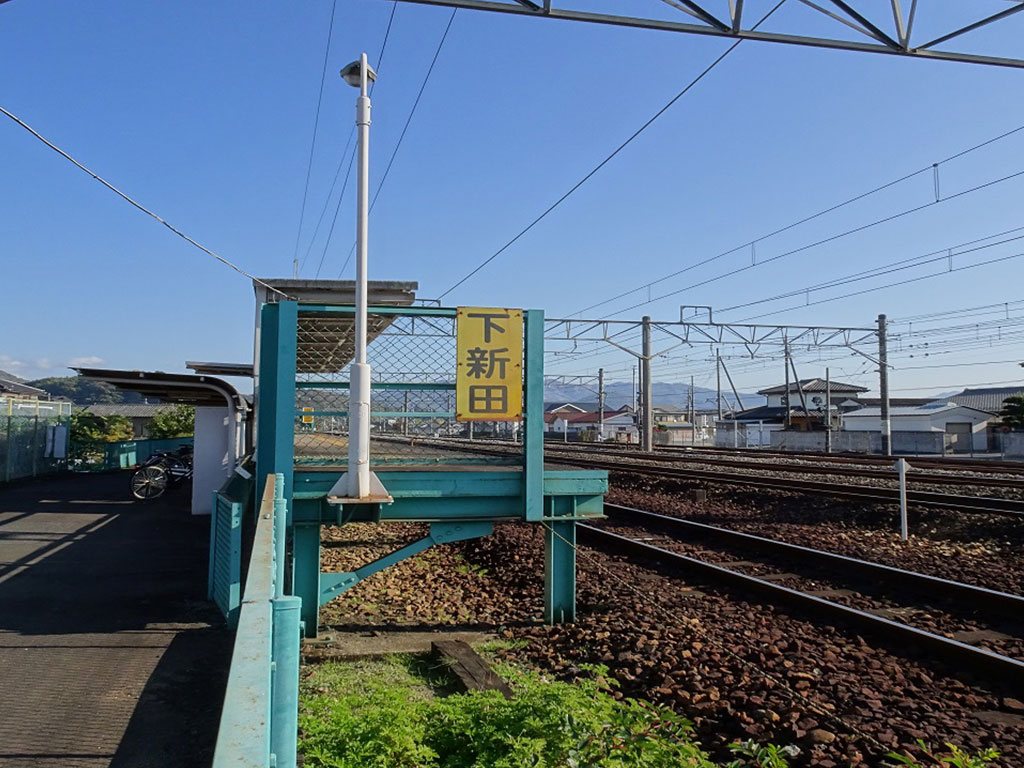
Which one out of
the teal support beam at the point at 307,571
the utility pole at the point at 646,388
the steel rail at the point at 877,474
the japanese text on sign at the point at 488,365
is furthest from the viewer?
the utility pole at the point at 646,388

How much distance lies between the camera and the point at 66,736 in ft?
13.9

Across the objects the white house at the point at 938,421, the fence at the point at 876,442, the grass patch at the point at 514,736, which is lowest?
the grass patch at the point at 514,736

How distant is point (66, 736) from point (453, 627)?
3477 millimetres

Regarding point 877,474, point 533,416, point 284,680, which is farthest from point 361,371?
point 877,474

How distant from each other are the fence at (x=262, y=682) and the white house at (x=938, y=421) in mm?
59582

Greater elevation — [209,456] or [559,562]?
[209,456]

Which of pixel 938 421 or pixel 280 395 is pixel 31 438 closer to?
pixel 280 395

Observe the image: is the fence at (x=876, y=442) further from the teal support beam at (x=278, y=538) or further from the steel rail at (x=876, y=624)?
the teal support beam at (x=278, y=538)

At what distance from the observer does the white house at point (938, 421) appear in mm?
55938

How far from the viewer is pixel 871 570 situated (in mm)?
9039

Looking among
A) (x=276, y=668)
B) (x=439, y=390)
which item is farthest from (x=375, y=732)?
A: (x=439, y=390)

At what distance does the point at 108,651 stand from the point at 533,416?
3829 mm

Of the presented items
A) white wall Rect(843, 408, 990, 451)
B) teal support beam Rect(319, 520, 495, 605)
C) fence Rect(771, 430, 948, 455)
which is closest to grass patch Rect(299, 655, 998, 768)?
teal support beam Rect(319, 520, 495, 605)

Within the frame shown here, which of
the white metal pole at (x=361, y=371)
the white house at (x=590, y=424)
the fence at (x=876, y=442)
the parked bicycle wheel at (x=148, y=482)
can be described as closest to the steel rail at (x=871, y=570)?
the white metal pole at (x=361, y=371)
